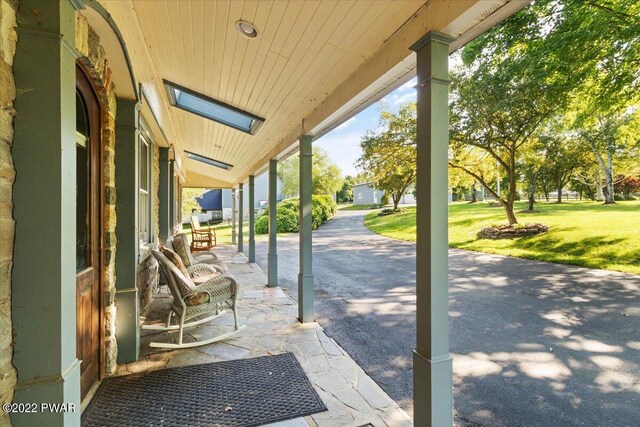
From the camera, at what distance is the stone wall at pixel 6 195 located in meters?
1.17

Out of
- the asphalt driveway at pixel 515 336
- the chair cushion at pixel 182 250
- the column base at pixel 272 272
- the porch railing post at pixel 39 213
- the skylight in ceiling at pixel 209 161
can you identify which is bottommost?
the asphalt driveway at pixel 515 336

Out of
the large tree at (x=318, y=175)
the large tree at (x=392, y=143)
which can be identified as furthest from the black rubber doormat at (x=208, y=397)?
the large tree at (x=318, y=175)

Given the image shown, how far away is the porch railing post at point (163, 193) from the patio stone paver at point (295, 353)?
3.84ft

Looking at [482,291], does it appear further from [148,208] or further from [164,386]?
[148,208]

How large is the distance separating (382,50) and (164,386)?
300cm

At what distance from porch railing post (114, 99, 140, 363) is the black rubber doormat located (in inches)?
21.9

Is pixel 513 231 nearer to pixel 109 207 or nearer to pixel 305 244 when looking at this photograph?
pixel 305 244

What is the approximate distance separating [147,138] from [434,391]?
4159 mm

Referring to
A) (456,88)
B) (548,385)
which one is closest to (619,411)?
(548,385)

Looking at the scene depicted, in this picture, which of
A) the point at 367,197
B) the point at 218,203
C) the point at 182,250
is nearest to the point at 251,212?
the point at 182,250

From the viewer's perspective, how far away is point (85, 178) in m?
2.38

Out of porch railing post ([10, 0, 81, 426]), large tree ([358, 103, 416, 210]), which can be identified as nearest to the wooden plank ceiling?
porch railing post ([10, 0, 81, 426])

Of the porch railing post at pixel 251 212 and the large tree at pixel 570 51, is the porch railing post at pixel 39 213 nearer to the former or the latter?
the large tree at pixel 570 51

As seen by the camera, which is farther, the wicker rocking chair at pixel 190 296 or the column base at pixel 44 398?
the wicker rocking chair at pixel 190 296
